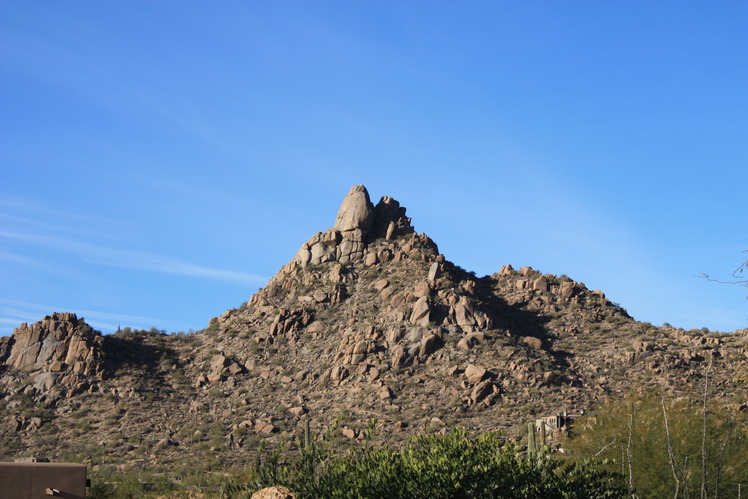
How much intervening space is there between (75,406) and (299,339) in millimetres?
17800

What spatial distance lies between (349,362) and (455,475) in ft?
151

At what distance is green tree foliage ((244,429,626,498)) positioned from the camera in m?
17.5

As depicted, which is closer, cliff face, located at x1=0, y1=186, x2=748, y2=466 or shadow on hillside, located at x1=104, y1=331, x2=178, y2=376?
cliff face, located at x1=0, y1=186, x2=748, y2=466

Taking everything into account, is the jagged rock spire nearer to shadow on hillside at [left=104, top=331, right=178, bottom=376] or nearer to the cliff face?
the cliff face

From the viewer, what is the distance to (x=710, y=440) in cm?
2772

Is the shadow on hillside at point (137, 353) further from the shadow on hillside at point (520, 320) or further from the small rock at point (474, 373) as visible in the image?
the shadow on hillside at point (520, 320)

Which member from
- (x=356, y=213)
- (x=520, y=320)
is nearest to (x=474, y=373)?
(x=520, y=320)

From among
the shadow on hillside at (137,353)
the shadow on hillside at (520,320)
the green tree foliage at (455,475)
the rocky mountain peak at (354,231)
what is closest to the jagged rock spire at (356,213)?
the rocky mountain peak at (354,231)

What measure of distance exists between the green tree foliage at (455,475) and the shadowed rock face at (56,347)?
51.8 meters

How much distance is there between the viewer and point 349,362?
207 ft

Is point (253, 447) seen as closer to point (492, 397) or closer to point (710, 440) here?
point (492, 397)

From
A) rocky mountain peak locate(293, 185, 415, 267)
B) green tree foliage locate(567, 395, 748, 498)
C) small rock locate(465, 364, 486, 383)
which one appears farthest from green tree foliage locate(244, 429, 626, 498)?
rocky mountain peak locate(293, 185, 415, 267)

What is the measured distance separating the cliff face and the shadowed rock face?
0.43 ft

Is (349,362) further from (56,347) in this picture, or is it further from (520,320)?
(56,347)
